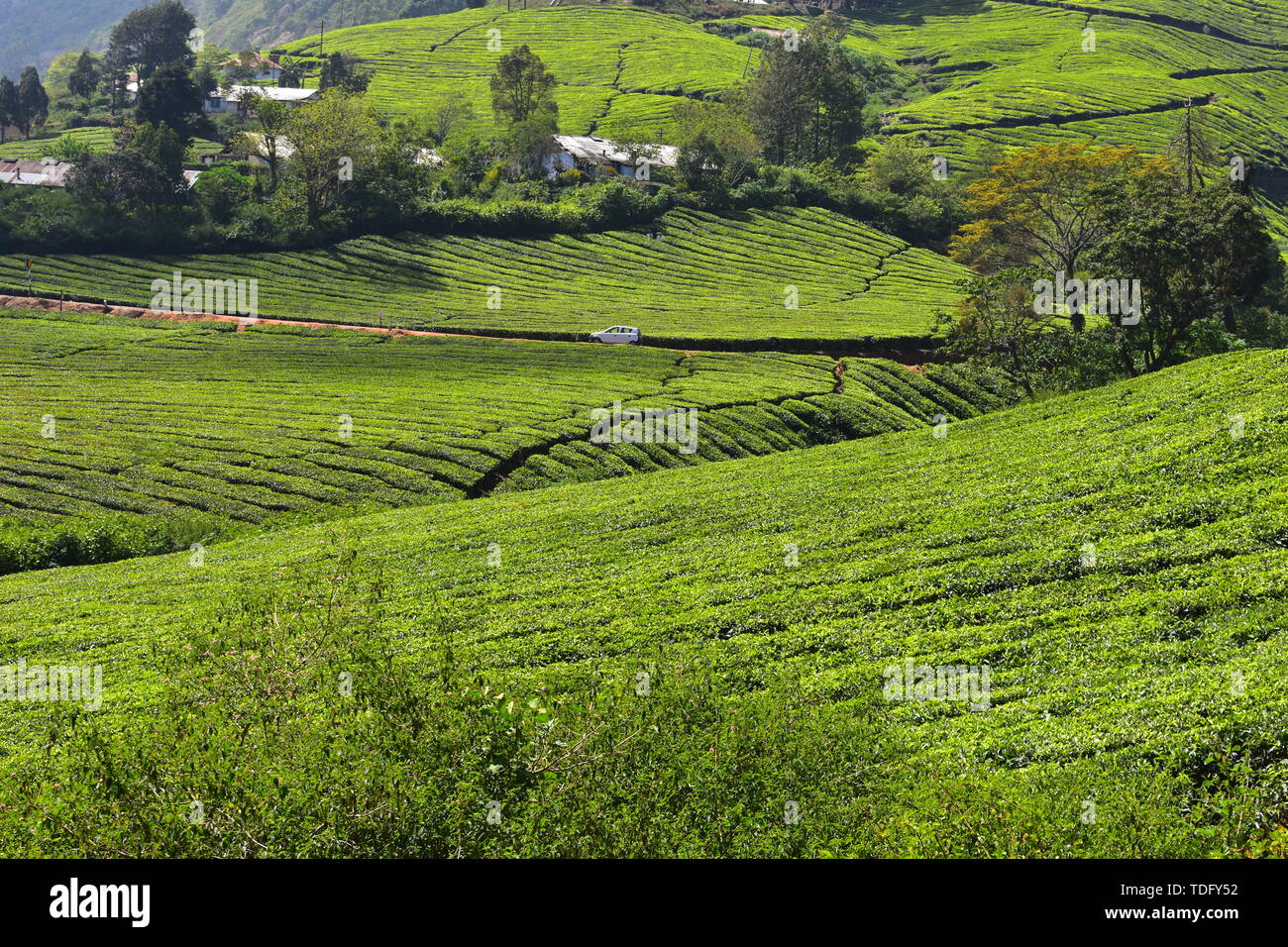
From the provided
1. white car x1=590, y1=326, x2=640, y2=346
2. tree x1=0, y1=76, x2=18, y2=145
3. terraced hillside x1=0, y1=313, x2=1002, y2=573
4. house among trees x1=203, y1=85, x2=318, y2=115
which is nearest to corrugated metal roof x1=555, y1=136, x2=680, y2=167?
house among trees x1=203, y1=85, x2=318, y2=115

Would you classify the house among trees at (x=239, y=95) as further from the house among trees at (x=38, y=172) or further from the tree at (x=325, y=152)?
the tree at (x=325, y=152)

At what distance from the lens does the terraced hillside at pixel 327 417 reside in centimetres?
4656

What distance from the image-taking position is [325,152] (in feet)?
363

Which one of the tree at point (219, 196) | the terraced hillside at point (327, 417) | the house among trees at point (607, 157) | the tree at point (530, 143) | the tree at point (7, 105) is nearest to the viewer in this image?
the terraced hillside at point (327, 417)

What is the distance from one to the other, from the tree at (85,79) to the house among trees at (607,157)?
9028 centimetres

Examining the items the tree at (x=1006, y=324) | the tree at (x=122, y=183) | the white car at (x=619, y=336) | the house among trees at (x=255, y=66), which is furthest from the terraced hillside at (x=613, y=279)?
the house among trees at (x=255, y=66)

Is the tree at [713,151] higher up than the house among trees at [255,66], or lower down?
lower down

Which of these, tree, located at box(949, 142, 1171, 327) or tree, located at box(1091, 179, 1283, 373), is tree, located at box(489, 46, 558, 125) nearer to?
tree, located at box(949, 142, 1171, 327)

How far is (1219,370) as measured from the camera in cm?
3650

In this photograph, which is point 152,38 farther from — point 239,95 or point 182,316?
point 182,316

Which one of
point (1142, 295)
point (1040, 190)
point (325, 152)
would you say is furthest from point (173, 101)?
point (1142, 295)
